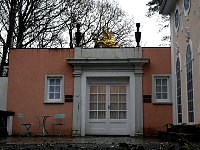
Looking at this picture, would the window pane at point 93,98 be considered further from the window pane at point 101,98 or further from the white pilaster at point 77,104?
the white pilaster at point 77,104

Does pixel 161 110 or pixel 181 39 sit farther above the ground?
pixel 181 39

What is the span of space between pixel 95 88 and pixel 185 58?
502cm

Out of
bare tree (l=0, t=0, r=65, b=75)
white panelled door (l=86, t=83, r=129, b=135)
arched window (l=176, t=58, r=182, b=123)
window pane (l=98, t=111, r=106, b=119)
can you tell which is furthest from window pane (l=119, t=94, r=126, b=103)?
bare tree (l=0, t=0, r=65, b=75)

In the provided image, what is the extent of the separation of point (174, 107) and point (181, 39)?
3.26 meters

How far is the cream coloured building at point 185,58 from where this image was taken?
35.0 ft

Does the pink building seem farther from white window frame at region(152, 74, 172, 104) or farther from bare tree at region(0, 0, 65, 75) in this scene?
bare tree at region(0, 0, 65, 75)

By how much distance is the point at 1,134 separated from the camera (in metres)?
14.2

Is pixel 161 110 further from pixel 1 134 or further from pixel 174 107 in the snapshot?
pixel 1 134

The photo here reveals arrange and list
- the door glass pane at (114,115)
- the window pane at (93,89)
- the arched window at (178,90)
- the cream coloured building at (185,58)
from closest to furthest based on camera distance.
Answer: the cream coloured building at (185,58)
the arched window at (178,90)
the door glass pane at (114,115)
the window pane at (93,89)

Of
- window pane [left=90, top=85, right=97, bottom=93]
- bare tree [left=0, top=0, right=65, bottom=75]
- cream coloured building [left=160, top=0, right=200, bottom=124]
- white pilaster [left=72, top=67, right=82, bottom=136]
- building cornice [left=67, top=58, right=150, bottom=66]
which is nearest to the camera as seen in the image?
cream coloured building [left=160, top=0, right=200, bottom=124]

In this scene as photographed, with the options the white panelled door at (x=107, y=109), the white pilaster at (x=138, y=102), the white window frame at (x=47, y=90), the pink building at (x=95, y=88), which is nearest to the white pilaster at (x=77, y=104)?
the pink building at (x=95, y=88)

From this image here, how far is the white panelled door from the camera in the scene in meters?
15.7

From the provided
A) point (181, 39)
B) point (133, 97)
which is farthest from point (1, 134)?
point (181, 39)

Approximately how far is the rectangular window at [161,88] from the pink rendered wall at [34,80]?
384cm
